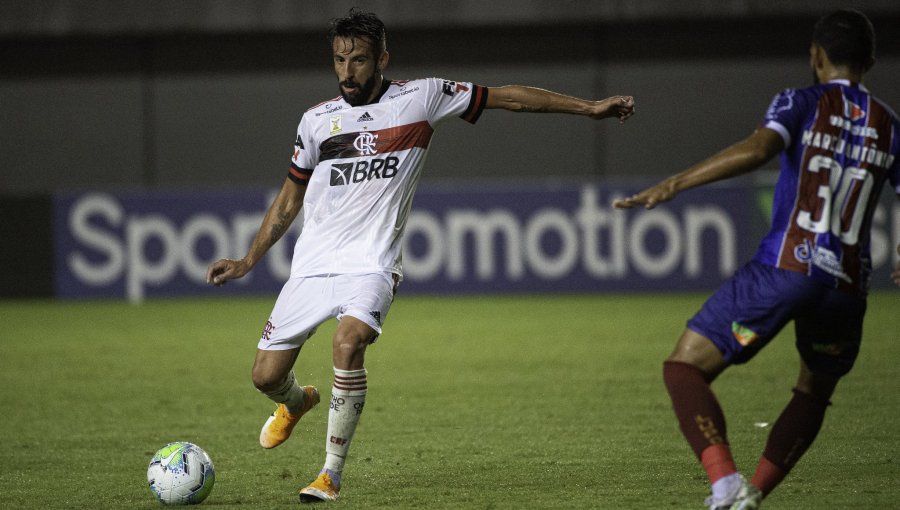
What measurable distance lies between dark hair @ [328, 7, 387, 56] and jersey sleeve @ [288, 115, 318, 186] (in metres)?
0.45

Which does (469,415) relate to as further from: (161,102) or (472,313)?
(161,102)

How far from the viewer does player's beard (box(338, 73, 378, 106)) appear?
565 cm

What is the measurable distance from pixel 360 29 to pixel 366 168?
644 millimetres

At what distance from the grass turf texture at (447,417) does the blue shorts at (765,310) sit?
91 centimetres

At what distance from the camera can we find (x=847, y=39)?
4.39 metres

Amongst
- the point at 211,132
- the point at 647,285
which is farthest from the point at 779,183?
the point at 211,132

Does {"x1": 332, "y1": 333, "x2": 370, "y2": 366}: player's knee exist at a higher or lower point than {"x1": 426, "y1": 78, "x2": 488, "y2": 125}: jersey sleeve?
lower

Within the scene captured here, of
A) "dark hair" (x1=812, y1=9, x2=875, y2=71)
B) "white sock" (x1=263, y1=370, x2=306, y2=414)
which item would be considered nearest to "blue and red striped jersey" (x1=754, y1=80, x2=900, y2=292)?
"dark hair" (x1=812, y1=9, x2=875, y2=71)

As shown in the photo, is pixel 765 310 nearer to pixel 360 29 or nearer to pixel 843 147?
pixel 843 147

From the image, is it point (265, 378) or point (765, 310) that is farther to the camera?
point (265, 378)

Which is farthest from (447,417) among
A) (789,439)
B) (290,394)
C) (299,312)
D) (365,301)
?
(789,439)

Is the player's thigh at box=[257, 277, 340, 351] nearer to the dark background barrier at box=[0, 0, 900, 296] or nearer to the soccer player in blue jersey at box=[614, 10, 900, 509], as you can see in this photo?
the soccer player in blue jersey at box=[614, 10, 900, 509]

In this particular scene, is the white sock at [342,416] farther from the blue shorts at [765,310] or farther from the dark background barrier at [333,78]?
the dark background barrier at [333,78]

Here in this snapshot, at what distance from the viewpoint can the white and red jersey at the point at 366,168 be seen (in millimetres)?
5648
